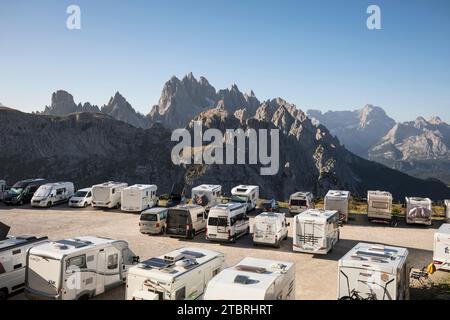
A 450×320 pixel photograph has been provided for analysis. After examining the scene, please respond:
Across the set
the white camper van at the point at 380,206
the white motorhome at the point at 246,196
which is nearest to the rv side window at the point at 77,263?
the white motorhome at the point at 246,196

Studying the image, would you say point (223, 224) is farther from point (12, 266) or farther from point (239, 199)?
point (12, 266)

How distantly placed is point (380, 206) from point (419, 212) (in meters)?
2.88

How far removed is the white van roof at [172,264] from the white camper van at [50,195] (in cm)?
2511

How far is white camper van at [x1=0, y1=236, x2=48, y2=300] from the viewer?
1576cm

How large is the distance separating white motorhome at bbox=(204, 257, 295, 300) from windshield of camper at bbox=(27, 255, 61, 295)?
6.02 meters

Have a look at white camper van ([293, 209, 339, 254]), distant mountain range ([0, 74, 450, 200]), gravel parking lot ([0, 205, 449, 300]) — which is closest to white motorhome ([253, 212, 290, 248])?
gravel parking lot ([0, 205, 449, 300])

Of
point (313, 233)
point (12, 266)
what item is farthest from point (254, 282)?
point (313, 233)

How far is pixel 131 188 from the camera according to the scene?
34969 mm

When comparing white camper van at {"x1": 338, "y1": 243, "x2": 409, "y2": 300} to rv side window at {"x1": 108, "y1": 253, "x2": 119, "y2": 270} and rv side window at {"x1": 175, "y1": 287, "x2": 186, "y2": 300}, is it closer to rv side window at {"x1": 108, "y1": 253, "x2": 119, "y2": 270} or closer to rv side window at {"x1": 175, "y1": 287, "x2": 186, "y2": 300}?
rv side window at {"x1": 175, "y1": 287, "x2": 186, "y2": 300}

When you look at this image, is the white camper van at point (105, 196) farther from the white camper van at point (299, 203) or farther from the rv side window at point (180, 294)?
the rv side window at point (180, 294)

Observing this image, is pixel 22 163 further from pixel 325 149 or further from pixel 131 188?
pixel 325 149

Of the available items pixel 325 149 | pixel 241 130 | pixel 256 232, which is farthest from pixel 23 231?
pixel 325 149

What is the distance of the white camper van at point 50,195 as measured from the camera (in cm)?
3641

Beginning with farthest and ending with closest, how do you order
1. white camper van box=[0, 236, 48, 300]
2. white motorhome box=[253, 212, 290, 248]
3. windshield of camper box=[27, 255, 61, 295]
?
white motorhome box=[253, 212, 290, 248]
white camper van box=[0, 236, 48, 300]
windshield of camper box=[27, 255, 61, 295]
